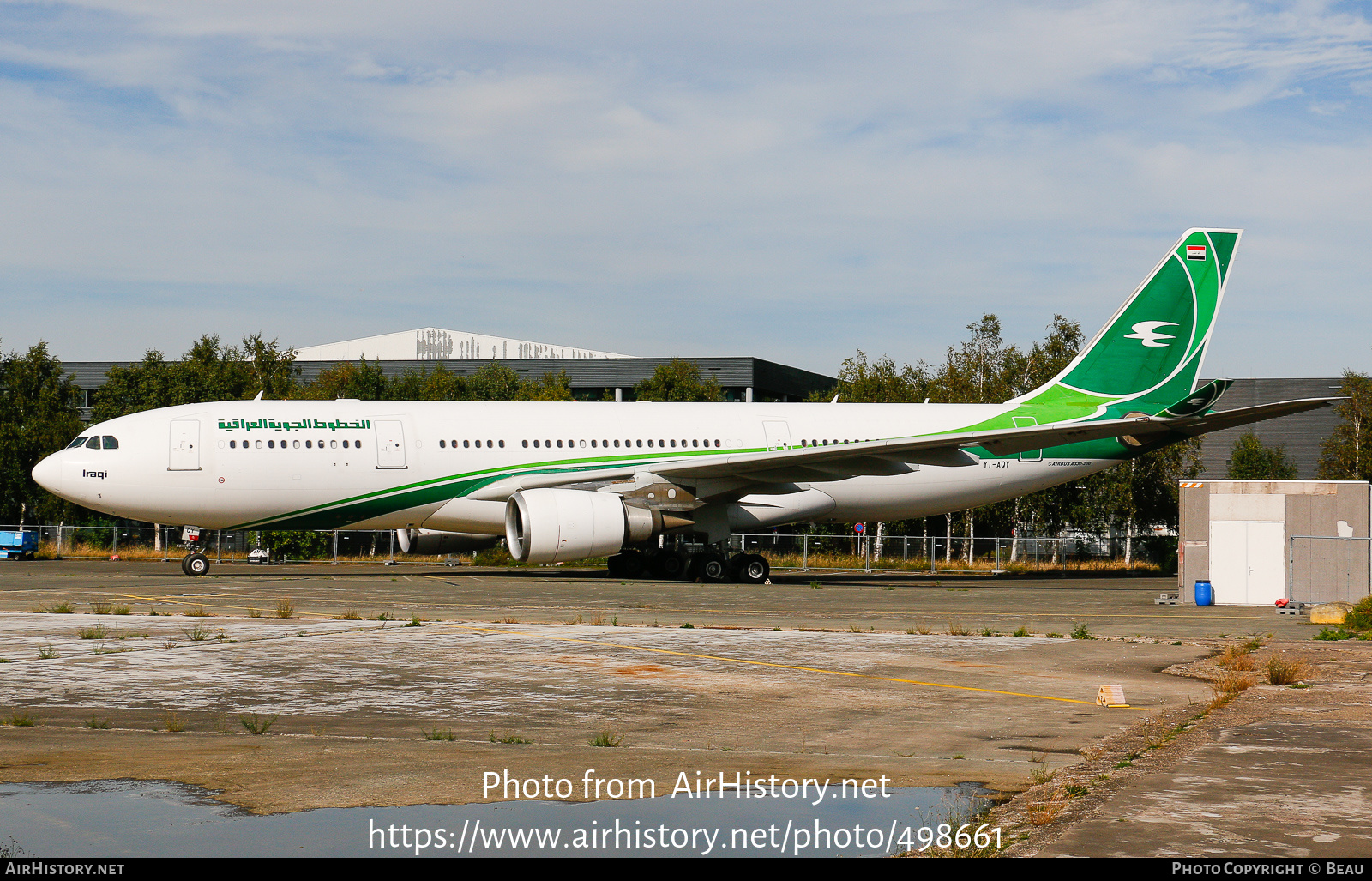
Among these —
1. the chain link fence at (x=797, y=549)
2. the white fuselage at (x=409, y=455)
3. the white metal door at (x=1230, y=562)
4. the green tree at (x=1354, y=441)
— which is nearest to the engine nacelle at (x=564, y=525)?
the white fuselage at (x=409, y=455)

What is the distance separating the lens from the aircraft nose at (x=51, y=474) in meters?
23.3

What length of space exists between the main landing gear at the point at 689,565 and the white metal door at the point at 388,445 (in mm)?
5859

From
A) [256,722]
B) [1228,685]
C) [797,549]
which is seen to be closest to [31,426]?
[797,549]

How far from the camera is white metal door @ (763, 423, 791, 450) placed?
27609mm

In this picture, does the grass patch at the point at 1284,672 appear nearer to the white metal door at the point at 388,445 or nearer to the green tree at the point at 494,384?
the white metal door at the point at 388,445

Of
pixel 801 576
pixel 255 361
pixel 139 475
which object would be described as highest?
pixel 255 361

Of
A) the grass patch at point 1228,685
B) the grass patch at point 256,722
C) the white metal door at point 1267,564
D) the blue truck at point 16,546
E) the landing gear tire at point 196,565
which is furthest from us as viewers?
the blue truck at point 16,546

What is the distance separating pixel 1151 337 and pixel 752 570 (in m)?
12.3

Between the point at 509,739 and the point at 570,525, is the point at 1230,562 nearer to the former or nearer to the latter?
the point at 570,525

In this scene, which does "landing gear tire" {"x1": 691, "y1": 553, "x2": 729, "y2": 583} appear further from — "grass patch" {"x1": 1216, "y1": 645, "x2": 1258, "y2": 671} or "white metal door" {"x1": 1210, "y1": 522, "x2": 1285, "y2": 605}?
"grass patch" {"x1": 1216, "y1": 645, "x2": 1258, "y2": 671}

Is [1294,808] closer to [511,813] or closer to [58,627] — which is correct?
[511,813]

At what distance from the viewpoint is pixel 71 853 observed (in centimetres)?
459
